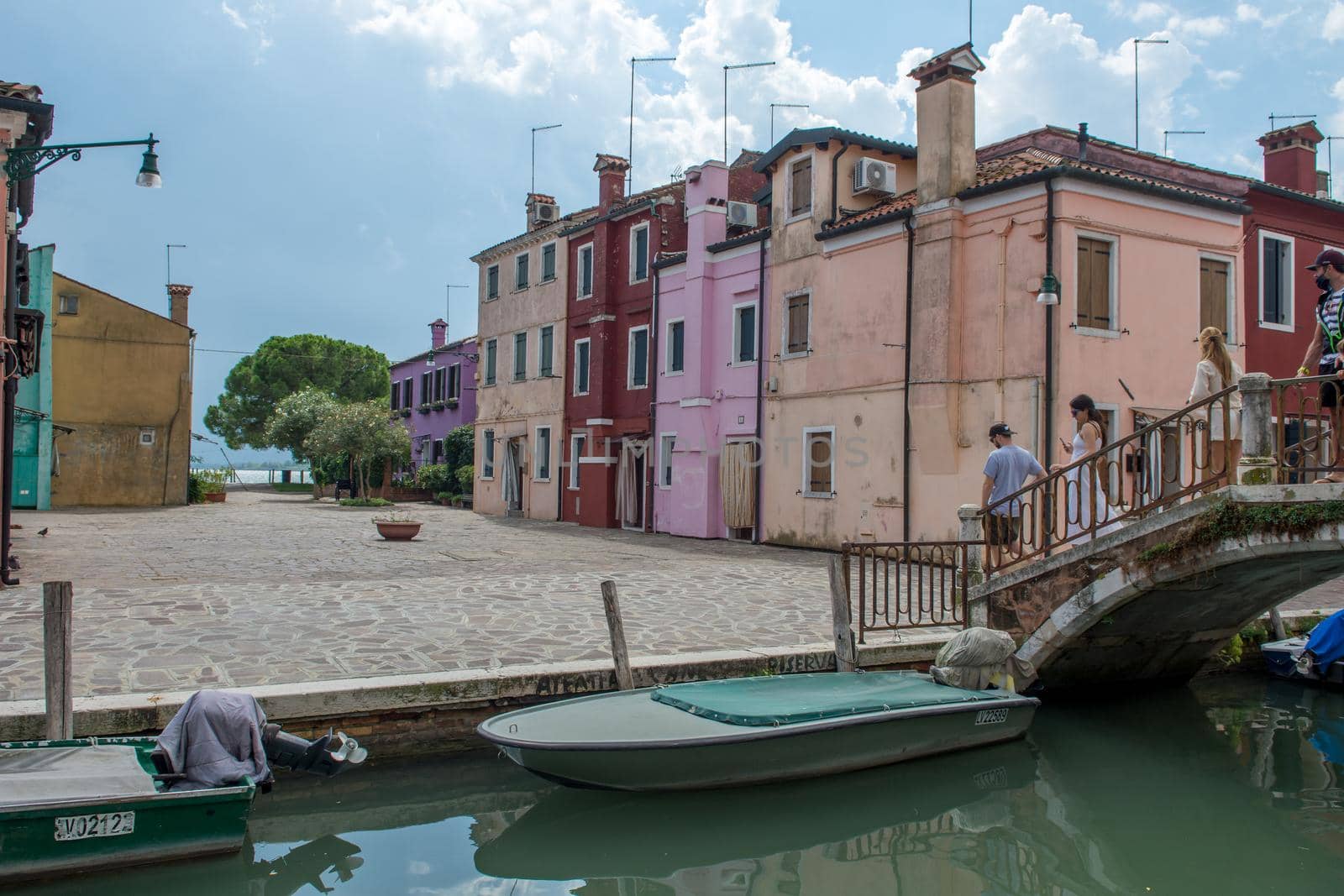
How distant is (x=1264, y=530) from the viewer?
7688 mm

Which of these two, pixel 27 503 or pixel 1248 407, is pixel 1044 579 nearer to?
pixel 1248 407

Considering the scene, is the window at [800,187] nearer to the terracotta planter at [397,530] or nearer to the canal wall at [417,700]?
the terracotta planter at [397,530]

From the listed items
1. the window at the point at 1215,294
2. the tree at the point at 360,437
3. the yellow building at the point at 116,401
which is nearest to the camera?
the window at the point at 1215,294

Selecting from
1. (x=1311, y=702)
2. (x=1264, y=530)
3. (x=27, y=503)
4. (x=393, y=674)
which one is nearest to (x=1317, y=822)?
(x=1264, y=530)

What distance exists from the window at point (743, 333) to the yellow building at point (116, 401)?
63.7 feet

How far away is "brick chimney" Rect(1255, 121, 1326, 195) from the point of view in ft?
66.9

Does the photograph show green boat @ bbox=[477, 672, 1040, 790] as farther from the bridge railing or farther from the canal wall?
the bridge railing

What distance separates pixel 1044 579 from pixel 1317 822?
2.81 metres

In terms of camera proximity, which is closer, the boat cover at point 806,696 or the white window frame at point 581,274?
the boat cover at point 806,696

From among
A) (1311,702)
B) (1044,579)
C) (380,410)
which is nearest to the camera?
(1044,579)

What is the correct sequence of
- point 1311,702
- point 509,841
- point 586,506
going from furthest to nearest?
point 586,506
point 1311,702
point 509,841

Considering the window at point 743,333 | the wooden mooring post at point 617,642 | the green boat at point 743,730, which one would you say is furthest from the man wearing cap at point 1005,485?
the window at point 743,333

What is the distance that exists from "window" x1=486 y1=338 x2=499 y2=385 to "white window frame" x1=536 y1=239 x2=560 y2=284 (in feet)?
11.9

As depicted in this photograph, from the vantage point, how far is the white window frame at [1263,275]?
17.5 m
